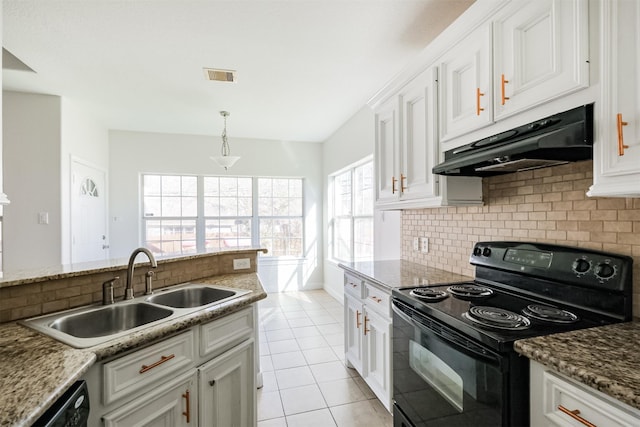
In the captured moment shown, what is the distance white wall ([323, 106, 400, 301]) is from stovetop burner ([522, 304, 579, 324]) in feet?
5.64

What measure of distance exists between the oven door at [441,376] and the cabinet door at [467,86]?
1042mm

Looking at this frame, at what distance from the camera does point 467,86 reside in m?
1.69

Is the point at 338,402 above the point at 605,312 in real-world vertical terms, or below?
below

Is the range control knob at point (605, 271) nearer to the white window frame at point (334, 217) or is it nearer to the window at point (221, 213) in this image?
the white window frame at point (334, 217)

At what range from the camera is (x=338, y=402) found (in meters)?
2.22

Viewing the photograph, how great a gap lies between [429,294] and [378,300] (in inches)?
18.8

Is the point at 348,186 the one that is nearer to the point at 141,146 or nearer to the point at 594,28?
the point at 141,146

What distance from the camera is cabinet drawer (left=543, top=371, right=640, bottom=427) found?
778 mm

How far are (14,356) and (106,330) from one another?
0.55m

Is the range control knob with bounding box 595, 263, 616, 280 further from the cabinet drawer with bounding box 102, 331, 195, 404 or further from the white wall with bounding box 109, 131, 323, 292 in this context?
the white wall with bounding box 109, 131, 323, 292

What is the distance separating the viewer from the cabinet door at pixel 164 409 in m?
1.09

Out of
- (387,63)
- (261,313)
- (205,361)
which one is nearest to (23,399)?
(205,361)

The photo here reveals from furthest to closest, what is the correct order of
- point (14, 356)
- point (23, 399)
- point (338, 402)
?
1. point (338, 402)
2. point (14, 356)
3. point (23, 399)

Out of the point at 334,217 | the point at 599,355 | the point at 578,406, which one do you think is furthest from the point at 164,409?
the point at 334,217
